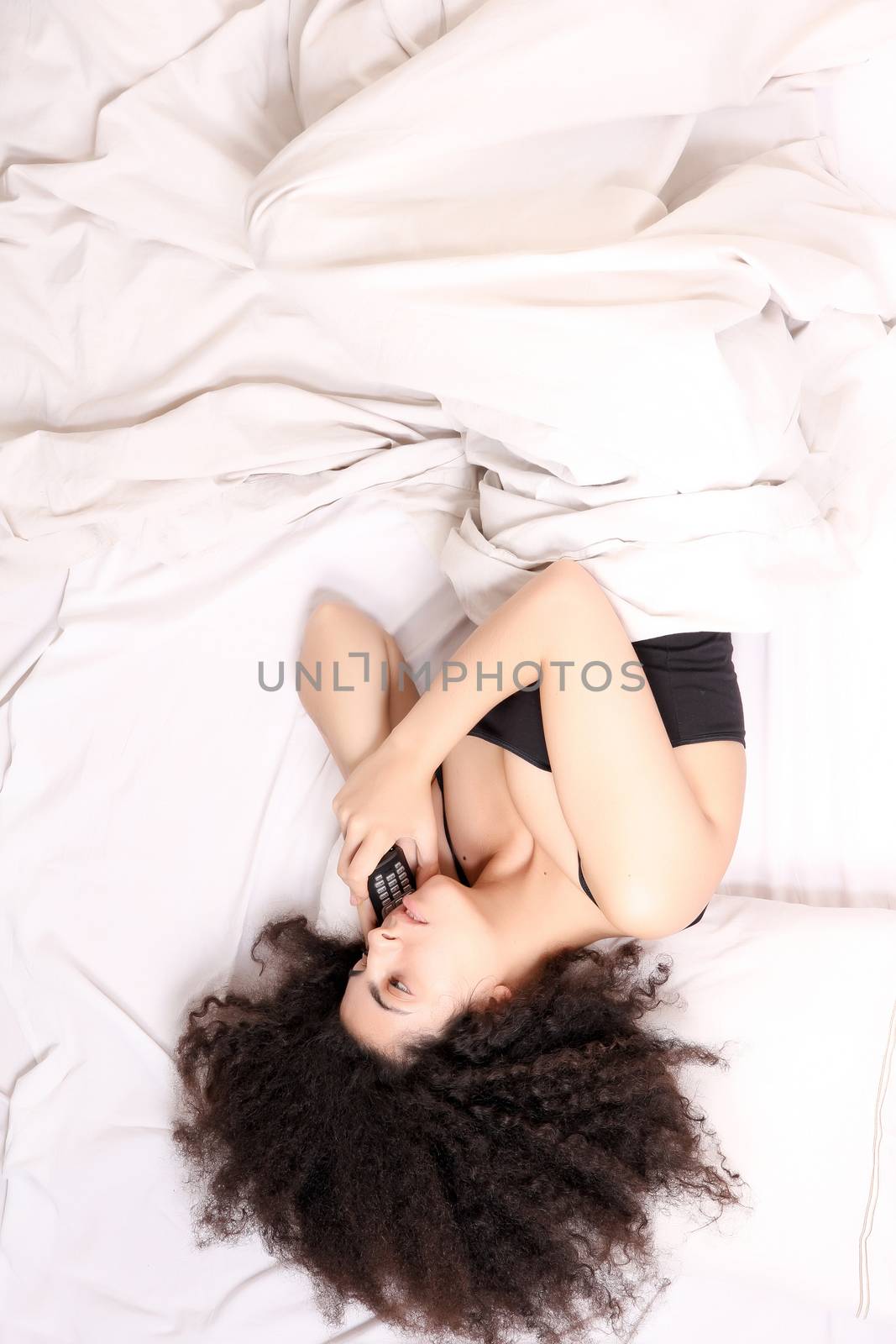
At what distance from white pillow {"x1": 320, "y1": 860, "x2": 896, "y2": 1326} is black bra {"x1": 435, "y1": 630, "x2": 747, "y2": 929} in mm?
184

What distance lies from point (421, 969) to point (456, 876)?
8.8 inches

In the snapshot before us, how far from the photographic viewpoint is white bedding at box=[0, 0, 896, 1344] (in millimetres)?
1235

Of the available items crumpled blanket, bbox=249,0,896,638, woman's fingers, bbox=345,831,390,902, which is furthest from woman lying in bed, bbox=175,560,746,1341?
crumpled blanket, bbox=249,0,896,638

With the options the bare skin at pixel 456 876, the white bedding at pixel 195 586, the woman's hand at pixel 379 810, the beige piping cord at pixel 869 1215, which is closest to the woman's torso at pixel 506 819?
the bare skin at pixel 456 876

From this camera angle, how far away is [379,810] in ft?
3.62

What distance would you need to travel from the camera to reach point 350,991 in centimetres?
110

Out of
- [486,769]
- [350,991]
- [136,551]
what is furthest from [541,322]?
[350,991]

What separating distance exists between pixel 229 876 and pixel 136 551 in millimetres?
480

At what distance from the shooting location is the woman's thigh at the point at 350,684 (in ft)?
4.18

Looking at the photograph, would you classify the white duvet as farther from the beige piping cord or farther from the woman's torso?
the beige piping cord

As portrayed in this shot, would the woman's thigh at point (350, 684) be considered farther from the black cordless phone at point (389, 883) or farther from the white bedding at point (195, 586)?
the black cordless phone at point (389, 883)

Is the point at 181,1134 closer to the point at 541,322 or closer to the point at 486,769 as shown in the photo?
the point at 486,769

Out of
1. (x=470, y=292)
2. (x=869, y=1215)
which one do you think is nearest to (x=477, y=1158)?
(x=869, y=1215)

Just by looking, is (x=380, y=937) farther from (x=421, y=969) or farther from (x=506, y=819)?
(x=506, y=819)
